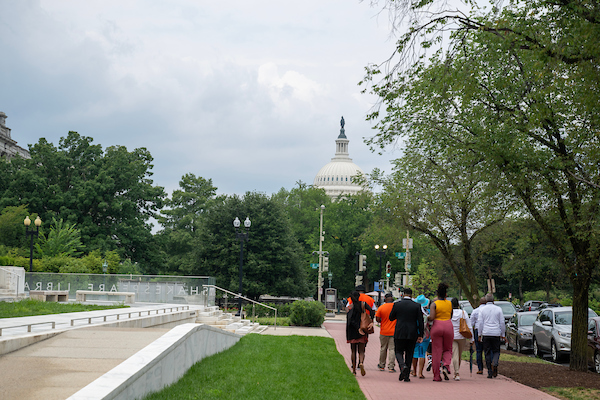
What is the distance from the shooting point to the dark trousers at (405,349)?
12711mm

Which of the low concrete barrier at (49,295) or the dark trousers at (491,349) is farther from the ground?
the dark trousers at (491,349)

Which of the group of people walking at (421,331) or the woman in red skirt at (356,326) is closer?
the group of people walking at (421,331)

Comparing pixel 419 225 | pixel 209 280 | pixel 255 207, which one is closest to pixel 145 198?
pixel 255 207

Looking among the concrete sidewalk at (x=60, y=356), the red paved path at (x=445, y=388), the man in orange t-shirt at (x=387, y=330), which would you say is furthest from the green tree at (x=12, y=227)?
the red paved path at (x=445, y=388)

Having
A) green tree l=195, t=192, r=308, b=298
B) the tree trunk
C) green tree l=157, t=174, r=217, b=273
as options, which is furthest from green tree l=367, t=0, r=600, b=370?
green tree l=157, t=174, r=217, b=273

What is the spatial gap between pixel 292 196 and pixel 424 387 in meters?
79.7

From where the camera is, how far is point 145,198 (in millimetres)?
63844

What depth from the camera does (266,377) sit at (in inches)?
434

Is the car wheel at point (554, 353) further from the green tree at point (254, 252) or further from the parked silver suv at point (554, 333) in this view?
the green tree at point (254, 252)

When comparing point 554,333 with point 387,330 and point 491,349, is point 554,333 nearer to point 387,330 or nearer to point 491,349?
point 491,349

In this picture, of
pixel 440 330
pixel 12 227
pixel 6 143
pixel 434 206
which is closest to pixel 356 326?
pixel 440 330

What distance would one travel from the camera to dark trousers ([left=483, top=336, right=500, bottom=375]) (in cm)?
1383

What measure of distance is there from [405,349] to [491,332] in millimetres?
2197

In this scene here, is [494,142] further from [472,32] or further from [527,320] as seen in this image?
[527,320]
